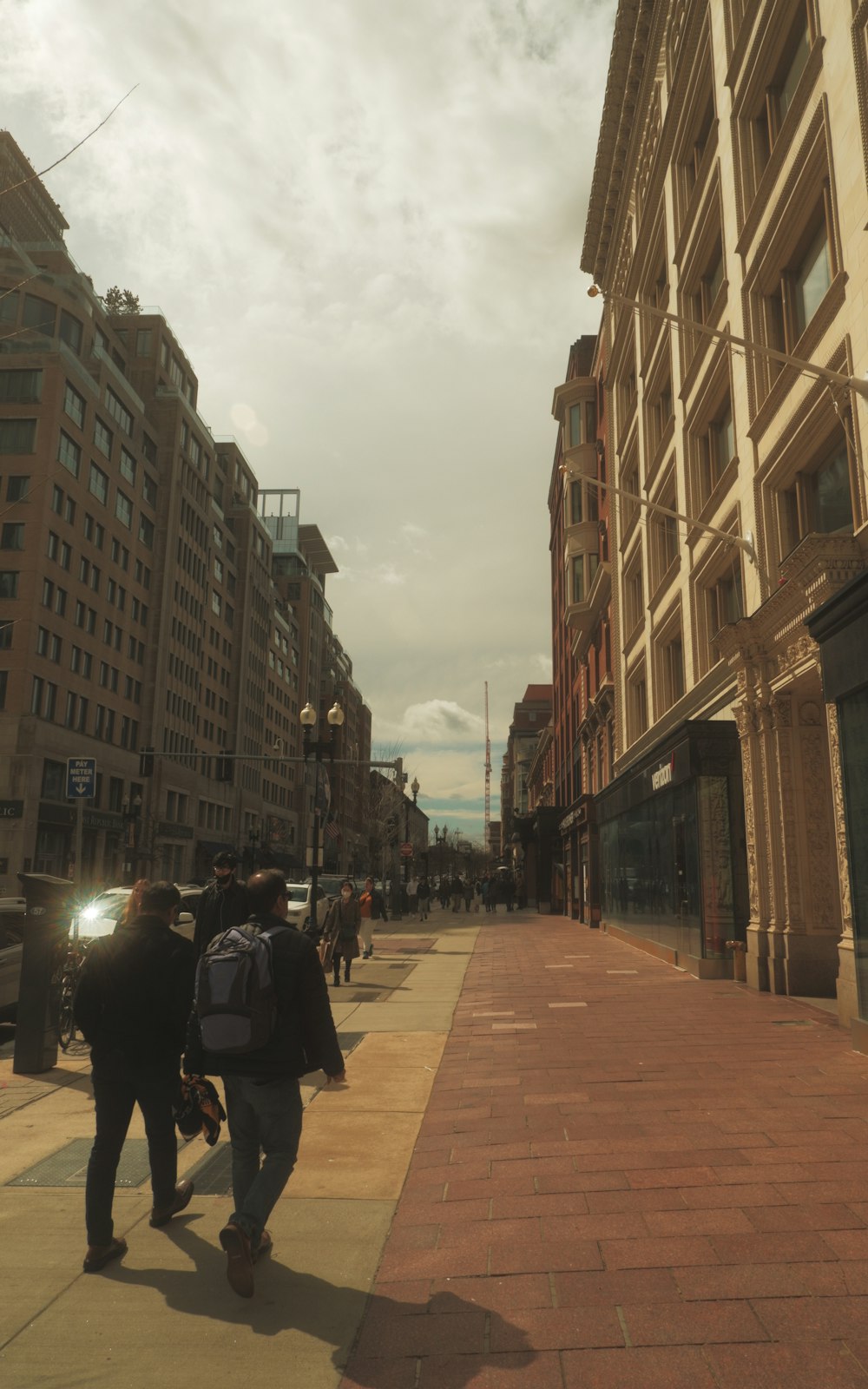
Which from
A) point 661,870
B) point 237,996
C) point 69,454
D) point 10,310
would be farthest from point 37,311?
point 237,996

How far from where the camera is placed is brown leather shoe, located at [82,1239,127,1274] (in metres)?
4.46

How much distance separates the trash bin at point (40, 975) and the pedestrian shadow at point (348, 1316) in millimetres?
4789

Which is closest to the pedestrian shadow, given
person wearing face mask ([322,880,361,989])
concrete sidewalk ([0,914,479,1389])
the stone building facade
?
concrete sidewalk ([0,914,479,1389])

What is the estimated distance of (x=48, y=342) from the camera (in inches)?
1965

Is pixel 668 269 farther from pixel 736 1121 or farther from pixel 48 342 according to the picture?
pixel 48 342

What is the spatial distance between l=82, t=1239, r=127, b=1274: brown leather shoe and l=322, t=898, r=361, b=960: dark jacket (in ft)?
38.4

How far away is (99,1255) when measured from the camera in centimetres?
449

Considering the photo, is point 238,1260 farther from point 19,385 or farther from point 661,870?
point 19,385

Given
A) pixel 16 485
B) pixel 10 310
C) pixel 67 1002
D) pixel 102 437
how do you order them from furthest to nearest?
pixel 102 437, pixel 10 310, pixel 16 485, pixel 67 1002

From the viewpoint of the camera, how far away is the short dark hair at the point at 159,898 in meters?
5.20

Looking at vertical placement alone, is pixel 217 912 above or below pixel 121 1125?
above

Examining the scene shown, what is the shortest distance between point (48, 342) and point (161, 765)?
26.9m

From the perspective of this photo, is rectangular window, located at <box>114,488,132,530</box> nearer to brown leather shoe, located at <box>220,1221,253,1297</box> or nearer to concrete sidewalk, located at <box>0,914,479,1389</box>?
concrete sidewalk, located at <box>0,914,479,1389</box>

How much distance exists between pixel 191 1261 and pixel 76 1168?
1906mm
